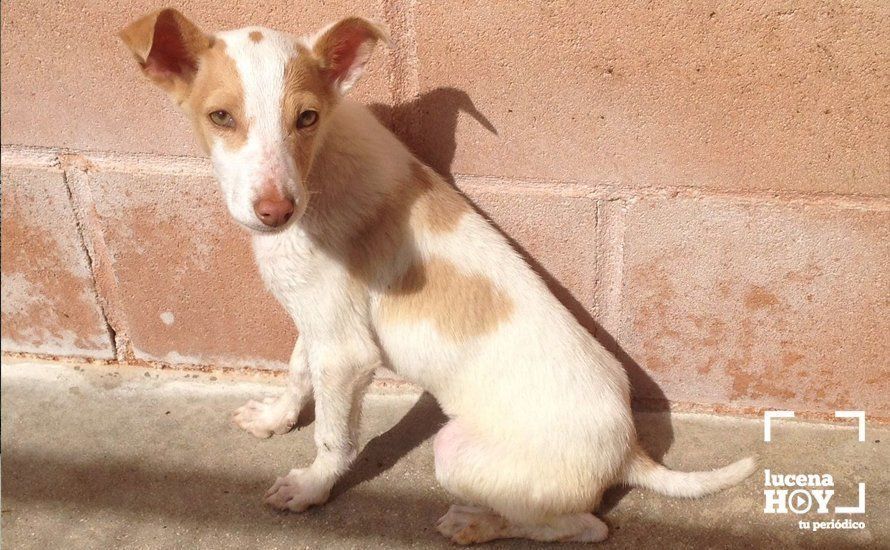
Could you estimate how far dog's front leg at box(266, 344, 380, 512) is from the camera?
2.36 m

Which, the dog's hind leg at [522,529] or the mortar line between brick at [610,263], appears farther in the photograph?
the mortar line between brick at [610,263]

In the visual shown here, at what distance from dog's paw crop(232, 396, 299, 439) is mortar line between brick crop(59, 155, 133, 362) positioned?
70cm

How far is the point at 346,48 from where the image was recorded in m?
2.14

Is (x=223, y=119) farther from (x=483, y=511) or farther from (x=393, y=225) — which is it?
(x=483, y=511)

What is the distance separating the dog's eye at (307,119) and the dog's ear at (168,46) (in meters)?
0.31

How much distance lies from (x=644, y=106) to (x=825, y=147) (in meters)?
0.59

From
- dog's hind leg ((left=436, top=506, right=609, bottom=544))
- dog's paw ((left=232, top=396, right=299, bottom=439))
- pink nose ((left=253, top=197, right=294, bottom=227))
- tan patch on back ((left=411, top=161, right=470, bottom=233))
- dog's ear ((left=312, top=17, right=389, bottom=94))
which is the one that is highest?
dog's ear ((left=312, top=17, right=389, bottom=94))

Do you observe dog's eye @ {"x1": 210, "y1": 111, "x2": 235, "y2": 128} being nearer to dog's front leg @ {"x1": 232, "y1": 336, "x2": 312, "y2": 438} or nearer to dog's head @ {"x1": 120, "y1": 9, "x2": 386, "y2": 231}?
dog's head @ {"x1": 120, "y1": 9, "x2": 386, "y2": 231}

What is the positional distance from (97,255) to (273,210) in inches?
59.8

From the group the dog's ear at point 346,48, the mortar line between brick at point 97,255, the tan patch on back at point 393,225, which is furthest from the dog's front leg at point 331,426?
the mortar line between brick at point 97,255

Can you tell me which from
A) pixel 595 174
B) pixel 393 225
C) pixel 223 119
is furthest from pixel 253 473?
pixel 595 174

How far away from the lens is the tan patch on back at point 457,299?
2.30 meters

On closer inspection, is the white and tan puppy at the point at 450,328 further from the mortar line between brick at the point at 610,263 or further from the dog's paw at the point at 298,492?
the mortar line between brick at the point at 610,263

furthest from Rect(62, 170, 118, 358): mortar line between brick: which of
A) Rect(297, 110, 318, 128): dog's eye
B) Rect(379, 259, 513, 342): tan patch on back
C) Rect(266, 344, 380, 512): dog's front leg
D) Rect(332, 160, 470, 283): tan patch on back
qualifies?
Rect(379, 259, 513, 342): tan patch on back
